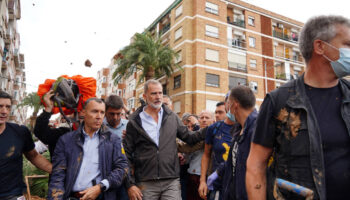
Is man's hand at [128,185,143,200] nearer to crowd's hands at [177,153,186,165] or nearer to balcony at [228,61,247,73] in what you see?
crowd's hands at [177,153,186,165]

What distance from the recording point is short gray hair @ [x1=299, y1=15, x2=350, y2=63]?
1.63 metres

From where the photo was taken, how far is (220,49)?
87.0 feet

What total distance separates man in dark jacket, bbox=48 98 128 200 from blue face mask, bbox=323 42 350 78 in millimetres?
2362

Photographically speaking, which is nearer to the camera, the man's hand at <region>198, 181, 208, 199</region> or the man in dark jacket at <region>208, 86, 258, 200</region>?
the man in dark jacket at <region>208, 86, 258, 200</region>

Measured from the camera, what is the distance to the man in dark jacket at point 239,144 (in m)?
2.28

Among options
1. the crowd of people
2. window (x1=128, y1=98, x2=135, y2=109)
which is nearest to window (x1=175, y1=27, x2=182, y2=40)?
window (x1=128, y1=98, x2=135, y2=109)

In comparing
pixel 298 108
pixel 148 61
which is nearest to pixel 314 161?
pixel 298 108

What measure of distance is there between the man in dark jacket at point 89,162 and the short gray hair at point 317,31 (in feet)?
7.49

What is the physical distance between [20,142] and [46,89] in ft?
2.49

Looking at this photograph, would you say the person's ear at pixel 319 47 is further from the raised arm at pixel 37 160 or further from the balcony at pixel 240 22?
the balcony at pixel 240 22

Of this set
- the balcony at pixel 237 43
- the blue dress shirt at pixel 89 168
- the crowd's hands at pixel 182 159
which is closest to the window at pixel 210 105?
the balcony at pixel 237 43

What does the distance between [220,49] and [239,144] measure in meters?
25.1

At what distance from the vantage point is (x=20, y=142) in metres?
3.06

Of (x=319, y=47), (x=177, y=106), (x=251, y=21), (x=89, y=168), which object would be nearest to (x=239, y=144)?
(x=319, y=47)
